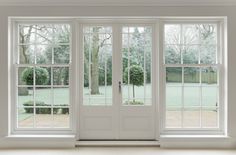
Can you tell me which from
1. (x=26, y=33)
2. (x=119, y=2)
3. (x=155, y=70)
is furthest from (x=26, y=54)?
(x=155, y=70)

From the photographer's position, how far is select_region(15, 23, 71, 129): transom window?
18.4 feet

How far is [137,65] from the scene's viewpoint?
5684mm

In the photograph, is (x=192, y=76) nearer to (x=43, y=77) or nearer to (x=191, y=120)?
(x=191, y=120)

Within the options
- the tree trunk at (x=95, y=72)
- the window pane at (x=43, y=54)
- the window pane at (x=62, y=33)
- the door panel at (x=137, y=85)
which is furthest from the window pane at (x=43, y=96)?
the door panel at (x=137, y=85)

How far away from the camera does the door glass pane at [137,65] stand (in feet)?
18.6

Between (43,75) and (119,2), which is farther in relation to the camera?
(43,75)

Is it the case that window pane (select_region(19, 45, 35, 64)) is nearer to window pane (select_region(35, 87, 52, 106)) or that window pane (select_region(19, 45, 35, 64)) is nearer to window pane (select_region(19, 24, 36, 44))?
window pane (select_region(19, 24, 36, 44))

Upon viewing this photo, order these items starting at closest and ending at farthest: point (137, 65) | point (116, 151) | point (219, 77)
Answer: point (116, 151)
point (219, 77)
point (137, 65)

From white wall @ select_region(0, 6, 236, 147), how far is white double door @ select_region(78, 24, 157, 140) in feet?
1.05

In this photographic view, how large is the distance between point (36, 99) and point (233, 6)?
152 inches

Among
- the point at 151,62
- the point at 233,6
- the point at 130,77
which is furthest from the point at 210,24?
the point at 130,77

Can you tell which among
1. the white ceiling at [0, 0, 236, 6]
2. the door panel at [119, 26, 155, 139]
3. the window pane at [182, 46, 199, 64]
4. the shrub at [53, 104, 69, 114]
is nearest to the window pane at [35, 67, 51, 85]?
the shrub at [53, 104, 69, 114]

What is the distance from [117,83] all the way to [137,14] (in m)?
1.28

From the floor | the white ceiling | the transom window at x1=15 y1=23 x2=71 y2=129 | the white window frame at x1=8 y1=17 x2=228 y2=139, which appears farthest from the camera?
the transom window at x1=15 y1=23 x2=71 y2=129
